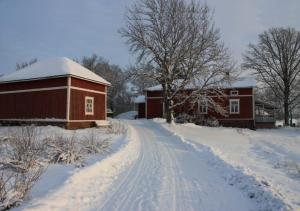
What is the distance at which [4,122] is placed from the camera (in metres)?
26.1

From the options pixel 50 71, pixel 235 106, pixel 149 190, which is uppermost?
pixel 50 71

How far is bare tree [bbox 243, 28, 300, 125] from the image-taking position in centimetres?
4447

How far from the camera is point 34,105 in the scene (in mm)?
24641

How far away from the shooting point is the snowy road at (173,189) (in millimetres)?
6184

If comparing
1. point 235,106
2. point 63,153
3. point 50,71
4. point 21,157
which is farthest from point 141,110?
point 21,157

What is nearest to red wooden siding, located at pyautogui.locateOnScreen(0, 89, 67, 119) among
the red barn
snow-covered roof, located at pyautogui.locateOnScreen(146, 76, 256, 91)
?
the red barn

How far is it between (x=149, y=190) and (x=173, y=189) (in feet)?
1.85

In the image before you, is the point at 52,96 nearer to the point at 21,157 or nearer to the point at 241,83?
the point at 21,157

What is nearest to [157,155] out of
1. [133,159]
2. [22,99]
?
[133,159]

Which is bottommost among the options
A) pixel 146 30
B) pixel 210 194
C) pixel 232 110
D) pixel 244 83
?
pixel 210 194

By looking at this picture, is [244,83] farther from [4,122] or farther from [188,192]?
[188,192]

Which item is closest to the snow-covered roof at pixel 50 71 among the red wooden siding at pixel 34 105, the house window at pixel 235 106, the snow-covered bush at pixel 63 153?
the red wooden siding at pixel 34 105

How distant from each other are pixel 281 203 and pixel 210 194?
5.40 ft

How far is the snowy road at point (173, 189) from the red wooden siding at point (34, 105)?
13966 mm
